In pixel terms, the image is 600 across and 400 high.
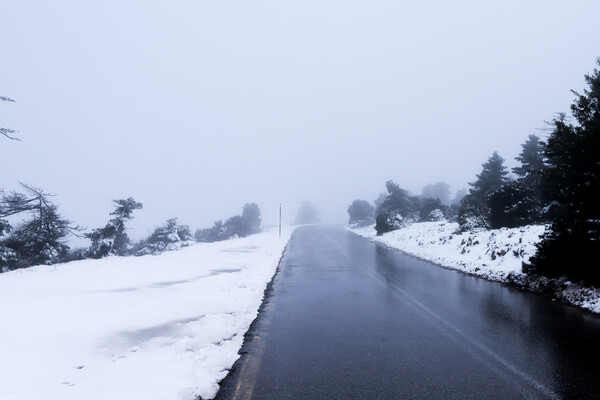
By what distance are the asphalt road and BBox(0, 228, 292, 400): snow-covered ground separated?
66cm

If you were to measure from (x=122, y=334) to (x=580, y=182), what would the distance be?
39.5ft

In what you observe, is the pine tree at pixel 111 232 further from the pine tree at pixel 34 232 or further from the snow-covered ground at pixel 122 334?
the snow-covered ground at pixel 122 334

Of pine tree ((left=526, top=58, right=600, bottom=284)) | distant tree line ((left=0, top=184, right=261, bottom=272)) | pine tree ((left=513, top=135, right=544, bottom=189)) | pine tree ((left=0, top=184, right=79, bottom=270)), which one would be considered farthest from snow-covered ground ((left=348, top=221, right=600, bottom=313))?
pine tree ((left=0, top=184, right=79, bottom=270))

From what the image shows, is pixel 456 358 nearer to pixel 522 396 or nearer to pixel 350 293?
pixel 522 396

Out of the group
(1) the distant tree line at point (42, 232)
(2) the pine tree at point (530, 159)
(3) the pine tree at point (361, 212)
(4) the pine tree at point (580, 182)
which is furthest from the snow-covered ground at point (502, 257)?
(3) the pine tree at point (361, 212)

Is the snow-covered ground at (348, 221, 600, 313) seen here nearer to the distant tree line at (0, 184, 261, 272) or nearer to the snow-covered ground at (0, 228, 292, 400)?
the snow-covered ground at (0, 228, 292, 400)

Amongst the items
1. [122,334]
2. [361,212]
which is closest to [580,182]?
[122,334]

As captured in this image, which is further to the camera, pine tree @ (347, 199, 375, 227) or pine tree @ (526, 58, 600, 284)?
pine tree @ (347, 199, 375, 227)

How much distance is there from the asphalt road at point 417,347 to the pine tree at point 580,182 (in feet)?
5.44

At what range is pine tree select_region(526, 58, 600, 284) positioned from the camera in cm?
927

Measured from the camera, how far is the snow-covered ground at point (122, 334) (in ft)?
16.3

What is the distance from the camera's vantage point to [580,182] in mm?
9586

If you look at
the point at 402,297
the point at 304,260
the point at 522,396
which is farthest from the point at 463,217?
the point at 522,396

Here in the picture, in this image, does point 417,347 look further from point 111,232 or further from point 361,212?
point 361,212
